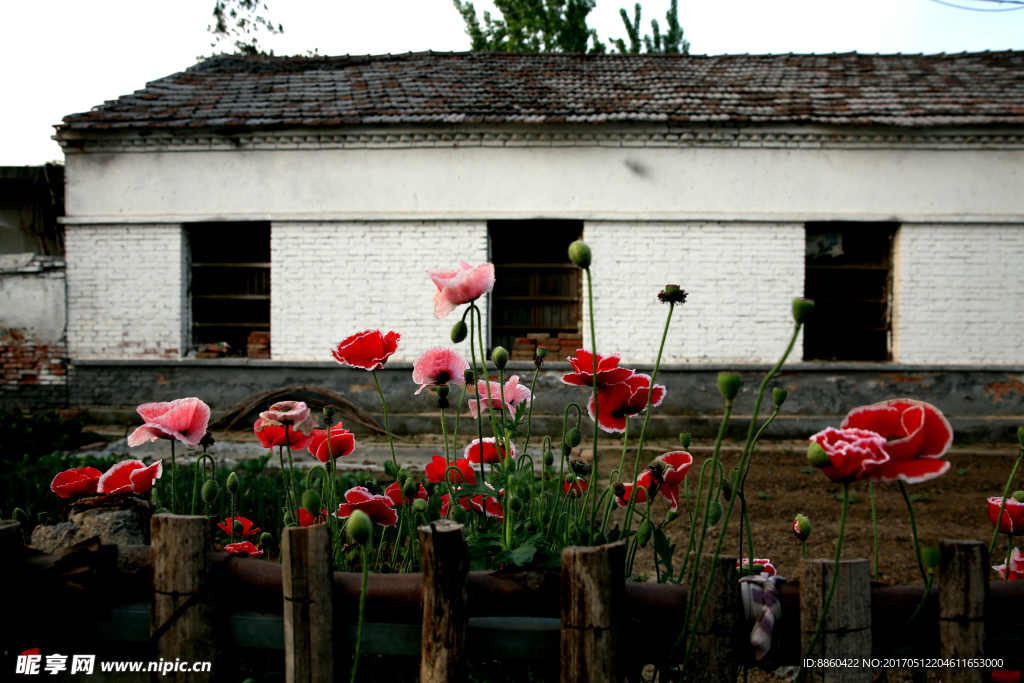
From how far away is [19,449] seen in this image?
415cm

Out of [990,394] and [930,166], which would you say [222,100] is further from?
[990,394]

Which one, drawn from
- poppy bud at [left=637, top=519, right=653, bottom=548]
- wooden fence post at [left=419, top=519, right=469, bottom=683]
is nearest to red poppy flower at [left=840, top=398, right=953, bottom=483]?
poppy bud at [left=637, top=519, right=653, bottom=548]

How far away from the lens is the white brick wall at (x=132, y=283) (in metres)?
7.18

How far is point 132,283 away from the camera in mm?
7199

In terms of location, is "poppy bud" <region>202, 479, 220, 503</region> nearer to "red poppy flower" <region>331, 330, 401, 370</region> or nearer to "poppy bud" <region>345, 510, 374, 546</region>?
"red poppy flower" <region>331, 330, 401, 370</region>

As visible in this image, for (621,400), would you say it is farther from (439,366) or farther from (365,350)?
(365,350)

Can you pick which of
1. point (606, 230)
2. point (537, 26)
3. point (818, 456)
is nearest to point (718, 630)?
point (818, 456)

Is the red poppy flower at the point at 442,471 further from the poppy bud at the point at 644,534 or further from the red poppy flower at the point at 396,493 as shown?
the poppy bud at the point at 644,534

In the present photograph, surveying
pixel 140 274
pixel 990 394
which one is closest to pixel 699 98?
pixel 990 394

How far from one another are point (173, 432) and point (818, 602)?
1270 millimetres

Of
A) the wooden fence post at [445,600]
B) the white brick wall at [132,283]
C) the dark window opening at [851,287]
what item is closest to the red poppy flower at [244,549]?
the wooden fence post at [445,600]

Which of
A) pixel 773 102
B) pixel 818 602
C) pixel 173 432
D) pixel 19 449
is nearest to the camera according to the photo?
pixel 818 602

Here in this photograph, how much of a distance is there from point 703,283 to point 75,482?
660 cm

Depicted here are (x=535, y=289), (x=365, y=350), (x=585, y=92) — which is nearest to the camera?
(x=365, y=350)
